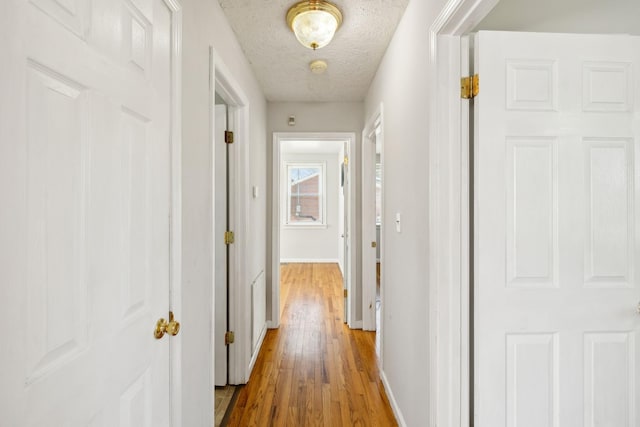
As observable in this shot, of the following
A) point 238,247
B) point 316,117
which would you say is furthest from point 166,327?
point 316,117

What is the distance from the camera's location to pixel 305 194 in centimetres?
695

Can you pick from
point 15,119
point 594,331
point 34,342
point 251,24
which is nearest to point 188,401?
point 34,342

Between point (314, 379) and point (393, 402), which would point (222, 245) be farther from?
point (393, 402)

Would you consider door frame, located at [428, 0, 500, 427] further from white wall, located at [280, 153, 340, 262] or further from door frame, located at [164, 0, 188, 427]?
white wall, located at [280, 153, 340, 262]

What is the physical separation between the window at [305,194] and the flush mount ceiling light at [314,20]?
16.4 ft

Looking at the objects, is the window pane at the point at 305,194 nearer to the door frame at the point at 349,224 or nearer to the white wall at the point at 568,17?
the door frame at the point at 349,224

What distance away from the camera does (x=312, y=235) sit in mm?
6930

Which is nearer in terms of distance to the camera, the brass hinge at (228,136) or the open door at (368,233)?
the brass hinge at (228,136)

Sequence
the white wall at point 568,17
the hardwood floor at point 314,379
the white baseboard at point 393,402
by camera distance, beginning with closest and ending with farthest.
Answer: the white wall at point 568,17
the white baseboard at point 393,402
the hardwood floor at point 314,379

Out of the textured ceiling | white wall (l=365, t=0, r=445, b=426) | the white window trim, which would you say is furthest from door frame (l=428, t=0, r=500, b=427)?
the white window trim

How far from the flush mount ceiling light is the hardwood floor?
7.48 feet

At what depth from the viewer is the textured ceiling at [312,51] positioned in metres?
1.78

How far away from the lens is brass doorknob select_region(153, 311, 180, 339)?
3.36ft

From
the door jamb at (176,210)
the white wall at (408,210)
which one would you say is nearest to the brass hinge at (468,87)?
the white wall at (408,210)
